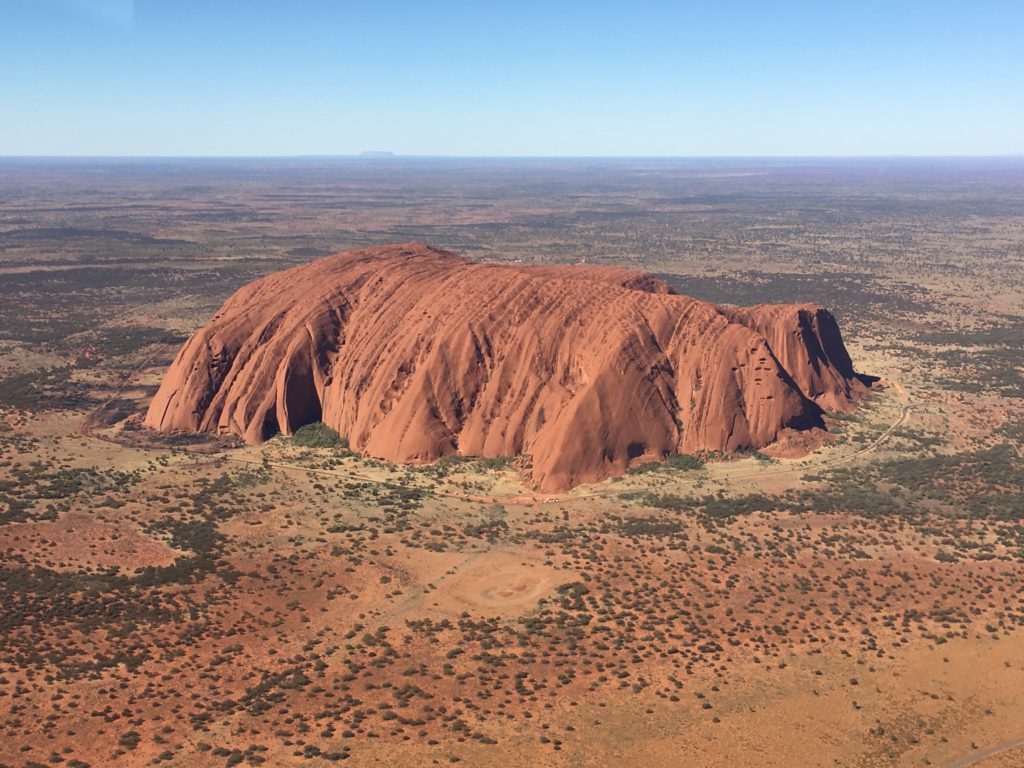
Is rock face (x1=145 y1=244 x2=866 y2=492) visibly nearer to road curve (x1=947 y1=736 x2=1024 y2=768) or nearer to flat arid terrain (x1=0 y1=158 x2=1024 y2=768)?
flat arid terrain (x1=0 y1=158 x2=1024 y2=768)

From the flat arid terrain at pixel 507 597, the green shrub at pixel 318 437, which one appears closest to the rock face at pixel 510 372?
the green shrub at pixel 318 437

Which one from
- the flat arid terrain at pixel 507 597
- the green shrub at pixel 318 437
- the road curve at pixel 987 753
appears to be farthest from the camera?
the green shrub at pixel 318 437

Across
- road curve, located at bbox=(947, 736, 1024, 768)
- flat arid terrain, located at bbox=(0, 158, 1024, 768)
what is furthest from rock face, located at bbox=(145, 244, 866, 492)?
road curve, located at bbox=(947, 736, 1024, 768)

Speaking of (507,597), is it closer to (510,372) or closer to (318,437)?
(510,372)

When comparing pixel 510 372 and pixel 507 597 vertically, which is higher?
pixel 510 372

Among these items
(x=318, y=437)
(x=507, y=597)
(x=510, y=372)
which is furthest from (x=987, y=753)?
(x=318, y=437)

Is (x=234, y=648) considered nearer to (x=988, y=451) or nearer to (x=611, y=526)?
(x=611, y=526)

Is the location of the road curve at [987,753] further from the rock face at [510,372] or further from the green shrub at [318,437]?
the green shrub at [318,437]

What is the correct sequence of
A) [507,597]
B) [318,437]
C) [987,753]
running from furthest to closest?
1. [318,437]
2. [507,597]
3. [987,753]
